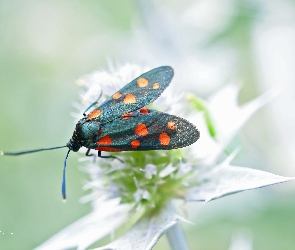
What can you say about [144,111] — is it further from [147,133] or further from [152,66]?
[152,66]

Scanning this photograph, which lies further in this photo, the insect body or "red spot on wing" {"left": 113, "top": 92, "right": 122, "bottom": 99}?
"red spot on wing" {"left": 113, "top": 92, "right": 122, "bottom": 99}

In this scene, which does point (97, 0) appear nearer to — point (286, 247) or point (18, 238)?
point (18, 238)

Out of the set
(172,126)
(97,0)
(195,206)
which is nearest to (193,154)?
(172,126)

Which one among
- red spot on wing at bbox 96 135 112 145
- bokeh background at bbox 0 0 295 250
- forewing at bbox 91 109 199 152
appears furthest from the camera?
bokeh background at bbox 0 0 295 250

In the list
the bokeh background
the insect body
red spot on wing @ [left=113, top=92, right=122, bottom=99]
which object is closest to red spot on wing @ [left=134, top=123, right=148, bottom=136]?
the insect body

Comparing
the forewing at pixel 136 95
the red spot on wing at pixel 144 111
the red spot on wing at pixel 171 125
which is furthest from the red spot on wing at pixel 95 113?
the red spot on wing at pixel 171 125

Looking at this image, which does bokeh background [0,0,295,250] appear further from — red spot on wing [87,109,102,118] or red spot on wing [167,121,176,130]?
red spot on wing [167,121,176,130]

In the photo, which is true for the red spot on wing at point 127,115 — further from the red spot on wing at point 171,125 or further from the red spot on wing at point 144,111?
the red spot on wing at point 171,125
